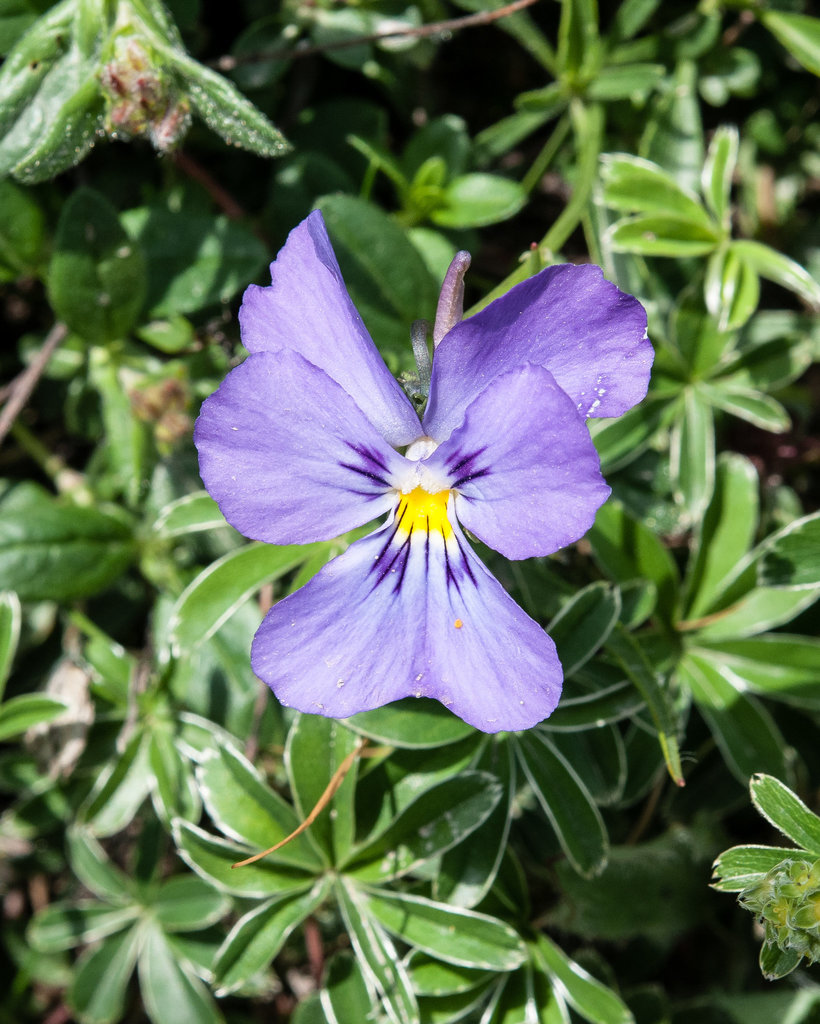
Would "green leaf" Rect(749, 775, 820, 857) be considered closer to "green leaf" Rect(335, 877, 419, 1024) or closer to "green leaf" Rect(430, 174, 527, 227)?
"green leaf" Rect(335, 877, 419, 1024)

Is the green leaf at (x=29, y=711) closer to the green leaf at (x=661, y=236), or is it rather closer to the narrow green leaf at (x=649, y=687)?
the narrow green leaf at (x=649, y=687)

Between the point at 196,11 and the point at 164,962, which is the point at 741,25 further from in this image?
the point at 164,962

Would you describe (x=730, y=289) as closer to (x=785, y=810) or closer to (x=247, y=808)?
(x=785, y=810)

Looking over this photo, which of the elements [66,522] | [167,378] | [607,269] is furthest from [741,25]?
[66,522]

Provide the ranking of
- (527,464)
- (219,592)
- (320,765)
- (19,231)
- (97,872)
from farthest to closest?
1. (97,872)
2. (19,231)
3. (219,592)
4. (320,765)
5. (527,464)

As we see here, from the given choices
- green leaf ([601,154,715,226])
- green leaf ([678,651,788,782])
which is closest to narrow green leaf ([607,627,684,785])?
green leaf ([678,651,788,782])

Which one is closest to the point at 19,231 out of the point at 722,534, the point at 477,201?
the point at 477,201
